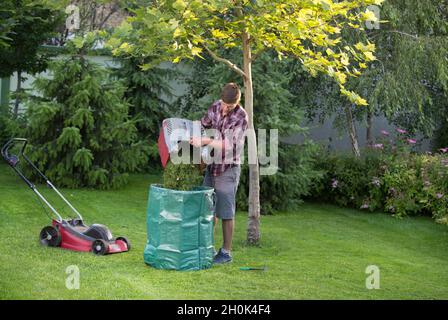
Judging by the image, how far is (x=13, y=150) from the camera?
1096cm

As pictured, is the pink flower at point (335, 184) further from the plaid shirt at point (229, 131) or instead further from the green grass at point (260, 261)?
the plaid shirt at point (229, 131)

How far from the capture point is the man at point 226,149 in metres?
6.41

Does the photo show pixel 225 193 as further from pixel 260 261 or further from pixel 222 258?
pixel 260 261

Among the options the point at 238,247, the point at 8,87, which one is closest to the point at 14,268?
the point at 238,247

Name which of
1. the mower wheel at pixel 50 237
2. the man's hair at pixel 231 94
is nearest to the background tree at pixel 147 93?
the mower wheel at pixel 50 237

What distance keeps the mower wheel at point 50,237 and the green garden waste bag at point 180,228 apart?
1099 millimetres

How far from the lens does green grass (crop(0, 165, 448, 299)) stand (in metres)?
5.55

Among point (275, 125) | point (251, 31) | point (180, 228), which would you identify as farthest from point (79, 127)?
point (180, 228)

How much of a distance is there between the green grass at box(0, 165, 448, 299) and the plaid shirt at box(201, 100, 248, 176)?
88 cm

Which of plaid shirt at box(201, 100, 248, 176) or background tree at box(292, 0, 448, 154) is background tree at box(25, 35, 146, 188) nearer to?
background tree at box(292, 0, 448, 154)

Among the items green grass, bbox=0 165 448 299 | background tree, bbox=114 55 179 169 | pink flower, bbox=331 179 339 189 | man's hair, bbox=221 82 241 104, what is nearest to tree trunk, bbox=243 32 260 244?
green grass, bbox=0 165 448 299
